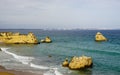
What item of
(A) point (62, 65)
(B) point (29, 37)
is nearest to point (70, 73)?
(A) point (62, 65)

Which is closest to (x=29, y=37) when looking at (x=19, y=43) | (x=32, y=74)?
(x=19, y=43)

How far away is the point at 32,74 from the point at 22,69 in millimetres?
4083

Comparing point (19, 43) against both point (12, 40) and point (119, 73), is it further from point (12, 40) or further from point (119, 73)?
point (119, 73)

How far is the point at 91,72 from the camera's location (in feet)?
108

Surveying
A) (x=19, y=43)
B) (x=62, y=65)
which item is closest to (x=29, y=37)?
(x=19, y=43)

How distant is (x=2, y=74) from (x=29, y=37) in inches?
2175

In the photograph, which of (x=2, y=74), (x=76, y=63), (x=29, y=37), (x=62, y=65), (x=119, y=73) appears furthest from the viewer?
(x=29, y=37)

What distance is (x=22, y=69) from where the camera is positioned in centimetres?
3506

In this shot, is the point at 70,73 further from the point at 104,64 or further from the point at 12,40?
the point at 12,40

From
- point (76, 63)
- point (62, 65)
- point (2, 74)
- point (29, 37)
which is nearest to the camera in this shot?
point (2, 74)

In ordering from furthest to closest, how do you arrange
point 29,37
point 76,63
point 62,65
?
1. point 29,37
2. point 62,65
3. point 76,63

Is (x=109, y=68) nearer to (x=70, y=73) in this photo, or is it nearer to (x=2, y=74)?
(x=70, y=73)

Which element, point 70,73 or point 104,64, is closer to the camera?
point 70,73

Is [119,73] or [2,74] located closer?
[2,74]
